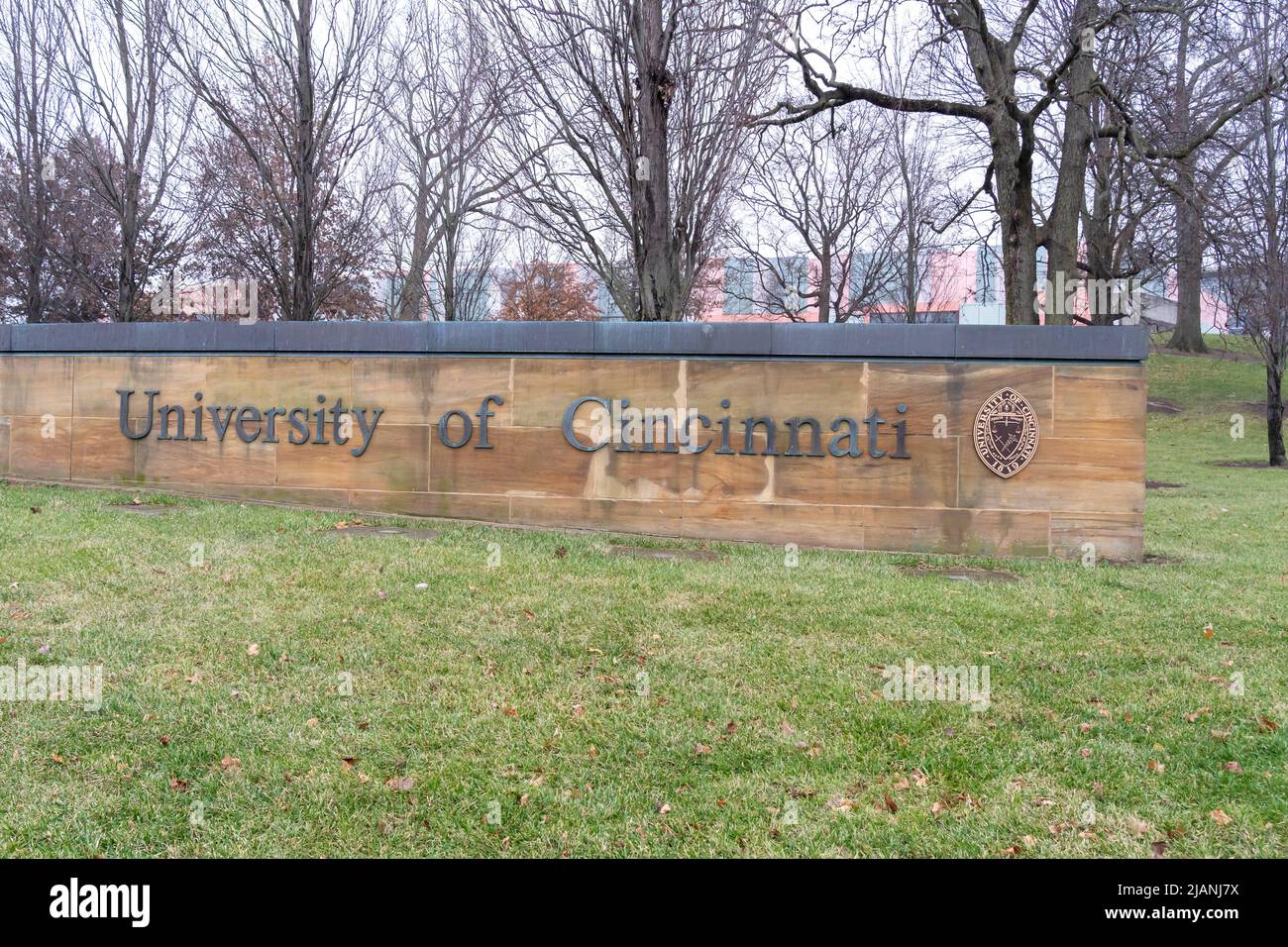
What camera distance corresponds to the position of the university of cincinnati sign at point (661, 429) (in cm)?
876

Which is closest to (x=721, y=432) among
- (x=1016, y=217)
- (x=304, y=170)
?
(x=304, y=170)

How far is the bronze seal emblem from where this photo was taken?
28.6 feet

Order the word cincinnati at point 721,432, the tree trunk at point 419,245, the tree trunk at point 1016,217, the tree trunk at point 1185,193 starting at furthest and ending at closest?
1. the tree trunk at point 419,245
2. the tree trunk at point 1016,217
3. the tree trunk at point 1185,193
4. the word cincinnati at point 721,432

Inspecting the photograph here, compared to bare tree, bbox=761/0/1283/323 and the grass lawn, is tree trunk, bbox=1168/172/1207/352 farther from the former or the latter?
the grass lawn

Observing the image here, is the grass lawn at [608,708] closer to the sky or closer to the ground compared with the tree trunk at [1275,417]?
closer to the ground

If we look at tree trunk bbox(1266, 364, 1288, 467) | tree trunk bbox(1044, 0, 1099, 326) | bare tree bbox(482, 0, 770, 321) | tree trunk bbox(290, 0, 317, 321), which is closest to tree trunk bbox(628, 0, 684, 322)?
bare tree bbox(482, 0, 770, 321)

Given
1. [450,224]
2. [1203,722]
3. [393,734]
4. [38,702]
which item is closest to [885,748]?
[1203,722]

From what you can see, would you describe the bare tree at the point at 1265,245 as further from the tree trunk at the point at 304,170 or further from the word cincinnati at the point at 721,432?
the tree trunk at the point at 304,170

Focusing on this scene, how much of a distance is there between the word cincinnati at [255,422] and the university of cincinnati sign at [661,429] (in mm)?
11

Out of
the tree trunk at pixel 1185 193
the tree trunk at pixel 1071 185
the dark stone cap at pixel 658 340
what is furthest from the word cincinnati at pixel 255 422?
the tree trunk at pixel 1185 193

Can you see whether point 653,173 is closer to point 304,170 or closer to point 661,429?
point 661,429

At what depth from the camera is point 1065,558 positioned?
28.4 feet

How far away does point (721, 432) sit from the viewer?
9062 millimetres

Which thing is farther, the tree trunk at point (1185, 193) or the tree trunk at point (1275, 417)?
the tree trunk at point (1275, 417)
